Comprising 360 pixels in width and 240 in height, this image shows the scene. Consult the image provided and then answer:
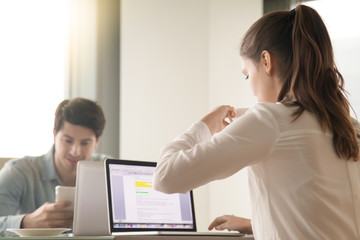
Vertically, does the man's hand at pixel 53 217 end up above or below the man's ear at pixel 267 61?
below

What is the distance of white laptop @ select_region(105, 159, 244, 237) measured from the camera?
5.93ft

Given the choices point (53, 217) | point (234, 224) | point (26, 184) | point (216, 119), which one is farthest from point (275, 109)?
point (26, 184)

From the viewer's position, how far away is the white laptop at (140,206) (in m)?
1.81

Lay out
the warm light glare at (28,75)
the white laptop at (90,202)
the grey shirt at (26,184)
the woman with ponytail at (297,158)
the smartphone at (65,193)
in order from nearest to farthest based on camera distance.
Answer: the woman with ponytail at (297,158)
the white laptop at (90,202)
the smartphone at (65,193)
the grey shirt at (26,184)
the warm light glare at (28,75)

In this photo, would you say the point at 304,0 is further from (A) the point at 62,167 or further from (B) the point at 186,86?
(A) the point at 62,167

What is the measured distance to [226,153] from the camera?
1.12 meters

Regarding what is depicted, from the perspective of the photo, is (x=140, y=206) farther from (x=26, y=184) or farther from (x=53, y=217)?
(x=26, y=184)

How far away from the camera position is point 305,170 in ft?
3.69

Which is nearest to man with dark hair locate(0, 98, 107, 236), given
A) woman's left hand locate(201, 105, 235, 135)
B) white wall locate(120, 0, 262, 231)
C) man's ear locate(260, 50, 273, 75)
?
white wall locate(120, 0, 262, 231)

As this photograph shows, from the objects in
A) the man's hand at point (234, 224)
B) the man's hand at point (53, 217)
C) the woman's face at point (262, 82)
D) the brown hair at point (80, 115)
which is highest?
the brown hair at point (80, 115)

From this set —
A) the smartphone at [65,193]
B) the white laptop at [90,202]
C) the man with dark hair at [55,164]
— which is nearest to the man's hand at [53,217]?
the smartphone at [65,193]

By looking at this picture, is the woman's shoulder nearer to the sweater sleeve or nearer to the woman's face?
the sweater sleeve

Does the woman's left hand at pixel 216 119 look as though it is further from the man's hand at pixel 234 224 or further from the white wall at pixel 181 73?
the white wall at pixel 181 73

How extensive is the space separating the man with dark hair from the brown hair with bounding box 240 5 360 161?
168 cm
